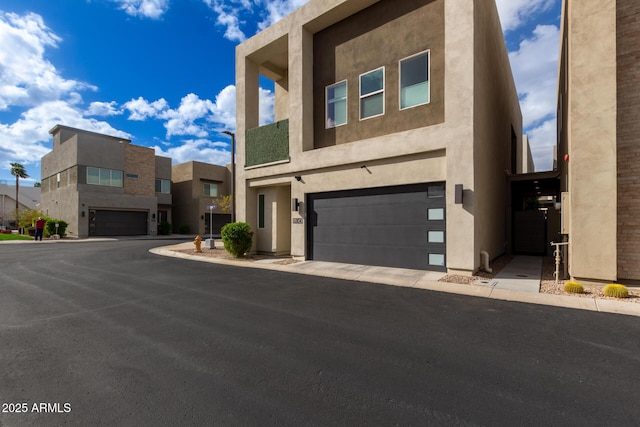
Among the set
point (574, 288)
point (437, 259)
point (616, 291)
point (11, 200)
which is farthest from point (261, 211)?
point (11, 200)

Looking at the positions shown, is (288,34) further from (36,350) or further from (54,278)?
(36,350)

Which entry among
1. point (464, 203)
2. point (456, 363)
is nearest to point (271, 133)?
point (464, 203)

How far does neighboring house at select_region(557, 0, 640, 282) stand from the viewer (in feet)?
22.0

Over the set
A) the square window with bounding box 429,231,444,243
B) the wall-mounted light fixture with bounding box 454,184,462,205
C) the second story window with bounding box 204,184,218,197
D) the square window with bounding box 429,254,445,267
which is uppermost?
the second story window with bounding box 204,184,218,197

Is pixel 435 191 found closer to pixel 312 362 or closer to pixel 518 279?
pixel 518 279

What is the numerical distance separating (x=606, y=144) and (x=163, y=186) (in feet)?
125

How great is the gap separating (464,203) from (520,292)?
104 inches

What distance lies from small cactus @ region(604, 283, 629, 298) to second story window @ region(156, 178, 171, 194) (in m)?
37.9

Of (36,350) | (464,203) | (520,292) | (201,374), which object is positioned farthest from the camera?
(464,203)

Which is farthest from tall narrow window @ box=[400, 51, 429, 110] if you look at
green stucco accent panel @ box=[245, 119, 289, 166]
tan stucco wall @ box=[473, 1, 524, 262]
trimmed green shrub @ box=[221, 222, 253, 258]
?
trimmed green shrub @ box=[221, 222, 253, 258]

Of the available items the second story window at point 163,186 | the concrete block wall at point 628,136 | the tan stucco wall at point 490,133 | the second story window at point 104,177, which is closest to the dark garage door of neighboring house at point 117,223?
the second story window at point 104,177

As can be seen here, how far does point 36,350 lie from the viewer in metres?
3.81

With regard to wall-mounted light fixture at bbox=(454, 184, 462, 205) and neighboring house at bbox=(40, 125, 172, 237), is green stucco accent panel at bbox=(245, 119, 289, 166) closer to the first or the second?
wall-mounted light fixture at bbox=(454, 184, 462, 205)

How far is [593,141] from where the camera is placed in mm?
6852
